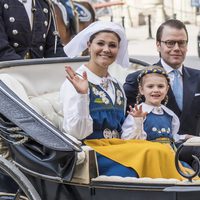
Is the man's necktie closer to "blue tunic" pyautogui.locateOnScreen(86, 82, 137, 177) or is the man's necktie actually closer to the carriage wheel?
"blue tunic" pyautogui.locateOnScreen(86, 82, 137, 177)

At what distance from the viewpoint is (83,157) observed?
3.21 metres

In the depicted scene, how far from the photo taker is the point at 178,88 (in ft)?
13.9

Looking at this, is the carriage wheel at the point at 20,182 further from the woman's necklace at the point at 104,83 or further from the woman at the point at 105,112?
the woman's necklace at the point at 104,83

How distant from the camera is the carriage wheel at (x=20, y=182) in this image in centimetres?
336

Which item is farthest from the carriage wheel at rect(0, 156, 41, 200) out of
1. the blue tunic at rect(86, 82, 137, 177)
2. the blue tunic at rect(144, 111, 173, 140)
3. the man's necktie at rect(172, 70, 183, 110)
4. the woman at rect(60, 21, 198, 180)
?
the man's necktie at rect(172, 70, 183, 110)

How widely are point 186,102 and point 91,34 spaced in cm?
78

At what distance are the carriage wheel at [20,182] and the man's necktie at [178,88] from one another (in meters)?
1.17

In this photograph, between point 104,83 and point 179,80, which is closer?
point 104,83

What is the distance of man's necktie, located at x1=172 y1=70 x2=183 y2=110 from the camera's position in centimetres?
421

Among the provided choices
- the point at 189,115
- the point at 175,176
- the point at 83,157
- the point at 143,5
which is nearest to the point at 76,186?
the point at 83,157

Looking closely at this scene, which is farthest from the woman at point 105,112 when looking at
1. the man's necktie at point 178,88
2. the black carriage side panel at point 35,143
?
the man's necktie at point 178,88

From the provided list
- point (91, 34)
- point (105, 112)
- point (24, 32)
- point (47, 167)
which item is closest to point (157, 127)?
point (105, 112)

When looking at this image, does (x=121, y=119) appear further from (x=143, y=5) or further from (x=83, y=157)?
(x=143, y=5)

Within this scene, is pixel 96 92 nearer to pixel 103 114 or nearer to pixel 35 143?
pixel 103 114
